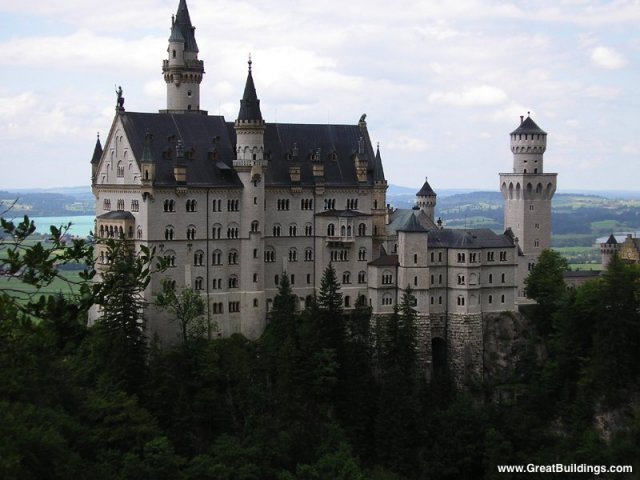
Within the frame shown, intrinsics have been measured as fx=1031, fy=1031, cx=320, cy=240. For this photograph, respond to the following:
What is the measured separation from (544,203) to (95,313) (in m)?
50.3

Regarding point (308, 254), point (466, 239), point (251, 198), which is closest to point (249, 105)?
point (251, 198)

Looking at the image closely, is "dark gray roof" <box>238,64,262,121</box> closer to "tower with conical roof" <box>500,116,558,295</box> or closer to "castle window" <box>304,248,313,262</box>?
"castle window" <box>304,248,313,262</box>

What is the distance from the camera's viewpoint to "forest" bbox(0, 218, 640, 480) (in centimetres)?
7750

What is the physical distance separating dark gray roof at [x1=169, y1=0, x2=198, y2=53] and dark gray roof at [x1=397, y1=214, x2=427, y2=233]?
88.8ft

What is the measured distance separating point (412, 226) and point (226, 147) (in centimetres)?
1896

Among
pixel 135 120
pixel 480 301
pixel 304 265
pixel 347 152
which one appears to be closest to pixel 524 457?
pixel 480 301

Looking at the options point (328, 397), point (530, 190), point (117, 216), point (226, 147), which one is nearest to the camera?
point (328, 397)

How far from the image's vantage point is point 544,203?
113750 mm

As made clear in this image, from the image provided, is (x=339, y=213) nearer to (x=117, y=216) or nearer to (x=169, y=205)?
(x=169, y=205)

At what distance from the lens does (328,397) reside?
8944cm

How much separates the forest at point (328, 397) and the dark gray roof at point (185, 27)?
24626 mm

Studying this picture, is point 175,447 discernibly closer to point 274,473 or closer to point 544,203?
point 274,473

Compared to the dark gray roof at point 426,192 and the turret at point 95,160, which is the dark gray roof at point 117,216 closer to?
the turret at point 95,160

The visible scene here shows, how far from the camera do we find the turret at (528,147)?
11350cm
